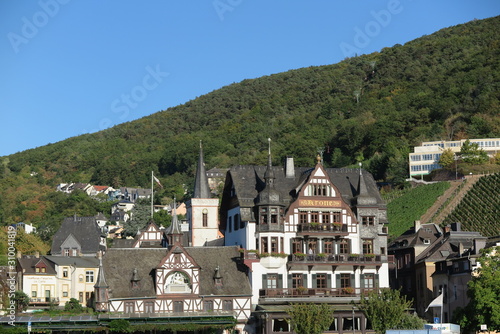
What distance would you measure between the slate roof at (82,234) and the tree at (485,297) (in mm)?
56655

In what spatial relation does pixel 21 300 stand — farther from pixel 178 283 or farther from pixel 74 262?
pixel 178 283

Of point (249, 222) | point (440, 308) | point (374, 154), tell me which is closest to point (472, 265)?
point (440, 308)

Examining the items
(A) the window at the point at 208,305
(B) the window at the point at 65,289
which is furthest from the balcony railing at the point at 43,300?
(A) the window at the point at 208,305

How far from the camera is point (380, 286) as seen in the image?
3071 inches

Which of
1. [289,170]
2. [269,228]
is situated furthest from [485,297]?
[289,170]

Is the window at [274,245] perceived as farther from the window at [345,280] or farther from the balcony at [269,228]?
the window at [345,280]

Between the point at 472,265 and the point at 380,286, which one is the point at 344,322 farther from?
the point at 472,265

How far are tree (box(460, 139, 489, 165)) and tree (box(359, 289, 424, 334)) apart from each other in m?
90.7

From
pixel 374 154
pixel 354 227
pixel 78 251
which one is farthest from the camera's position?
pixel 374 154

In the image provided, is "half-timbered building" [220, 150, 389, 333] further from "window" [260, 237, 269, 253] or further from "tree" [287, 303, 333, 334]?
"tree" [287, 303, 333, 334]

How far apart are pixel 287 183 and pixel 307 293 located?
10.8m

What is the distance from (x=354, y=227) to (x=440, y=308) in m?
10.8

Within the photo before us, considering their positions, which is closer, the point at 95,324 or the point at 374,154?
the point at 95,324

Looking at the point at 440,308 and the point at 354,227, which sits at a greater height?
the point at 354,227
